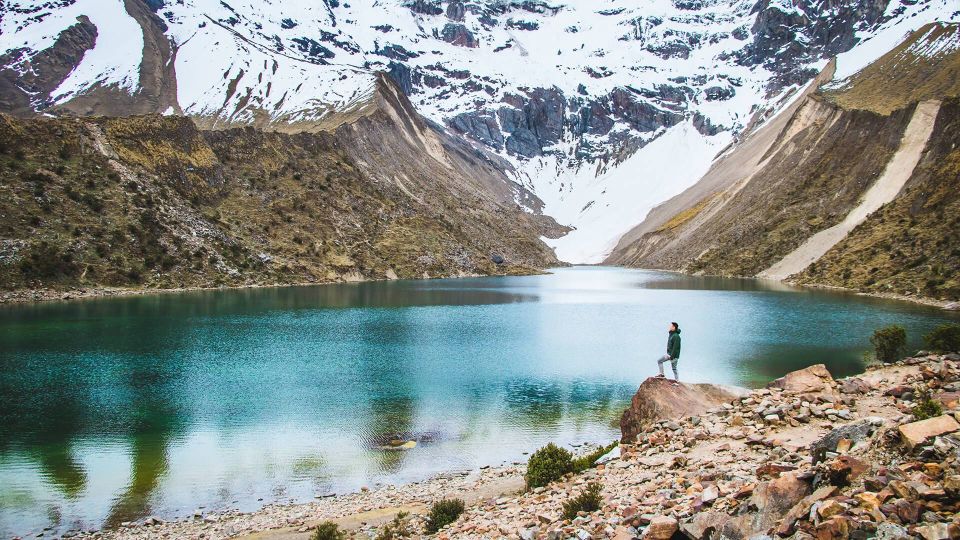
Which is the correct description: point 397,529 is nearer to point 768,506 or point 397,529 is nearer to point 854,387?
point 768,506

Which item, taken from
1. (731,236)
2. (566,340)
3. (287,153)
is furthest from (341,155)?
(566,340)

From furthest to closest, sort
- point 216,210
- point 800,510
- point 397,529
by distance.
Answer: point 216,210
point 397,529
point 800,510

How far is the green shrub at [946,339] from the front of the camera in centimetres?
3546

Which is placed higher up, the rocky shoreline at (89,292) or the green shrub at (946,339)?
the green shrub at (946,339)

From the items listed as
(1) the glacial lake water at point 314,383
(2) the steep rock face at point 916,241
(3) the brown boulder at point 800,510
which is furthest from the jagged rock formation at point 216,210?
(3) the brown boulder at point 800,510

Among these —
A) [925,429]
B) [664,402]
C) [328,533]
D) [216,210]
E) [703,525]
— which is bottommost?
[328,533]

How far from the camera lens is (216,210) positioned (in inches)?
4759

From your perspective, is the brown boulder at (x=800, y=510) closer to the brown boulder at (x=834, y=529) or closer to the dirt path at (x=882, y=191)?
the brown boulder at (x=834, y=529)

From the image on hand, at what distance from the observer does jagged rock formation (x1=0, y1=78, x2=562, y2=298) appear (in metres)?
90.0

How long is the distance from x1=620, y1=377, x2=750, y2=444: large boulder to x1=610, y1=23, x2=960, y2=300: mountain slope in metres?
57.3

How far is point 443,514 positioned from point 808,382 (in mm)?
13629

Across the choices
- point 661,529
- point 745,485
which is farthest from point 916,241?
point 661,529

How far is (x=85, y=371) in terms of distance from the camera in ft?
140

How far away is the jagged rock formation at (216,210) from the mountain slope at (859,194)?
56.9 metres
